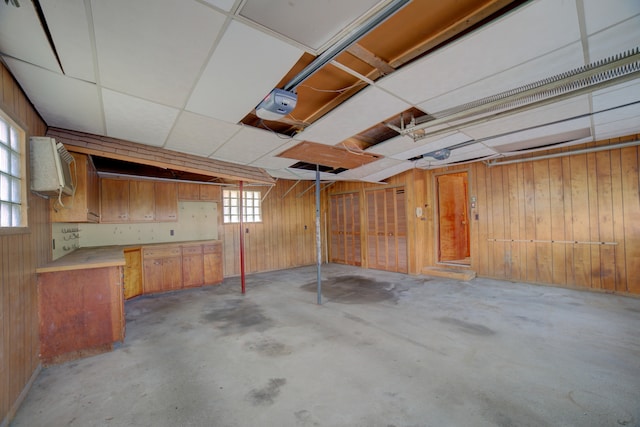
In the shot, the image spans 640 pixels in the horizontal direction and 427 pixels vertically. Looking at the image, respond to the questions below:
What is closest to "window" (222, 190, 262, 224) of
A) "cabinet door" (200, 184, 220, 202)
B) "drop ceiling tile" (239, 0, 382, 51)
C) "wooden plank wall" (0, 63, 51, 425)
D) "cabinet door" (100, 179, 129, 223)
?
"cabinet door" (200, 184, 220, 202)

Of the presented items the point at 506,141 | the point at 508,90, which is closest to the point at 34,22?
the point at 508,90

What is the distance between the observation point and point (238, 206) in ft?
21.3

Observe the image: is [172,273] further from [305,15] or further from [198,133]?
[305,15]

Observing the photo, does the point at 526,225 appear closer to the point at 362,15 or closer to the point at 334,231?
the point at 334,231

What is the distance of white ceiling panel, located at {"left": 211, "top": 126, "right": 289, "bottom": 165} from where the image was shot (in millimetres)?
3197

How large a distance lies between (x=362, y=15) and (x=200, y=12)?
2.98ft

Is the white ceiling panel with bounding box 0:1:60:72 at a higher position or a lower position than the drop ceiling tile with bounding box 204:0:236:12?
lower

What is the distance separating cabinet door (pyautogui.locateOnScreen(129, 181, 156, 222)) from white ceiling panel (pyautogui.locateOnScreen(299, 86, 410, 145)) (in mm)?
3546

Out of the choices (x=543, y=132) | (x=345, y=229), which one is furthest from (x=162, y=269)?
(x=543, y=132)

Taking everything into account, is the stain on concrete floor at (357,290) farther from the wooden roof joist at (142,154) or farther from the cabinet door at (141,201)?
the cabinet door at (141,201)

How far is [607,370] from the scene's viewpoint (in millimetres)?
2191

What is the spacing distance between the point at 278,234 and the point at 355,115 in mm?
4902

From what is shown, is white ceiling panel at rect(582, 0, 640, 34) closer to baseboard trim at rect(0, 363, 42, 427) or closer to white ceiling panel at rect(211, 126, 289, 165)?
white ceiling panel at rect(211, 126, 289, 165)

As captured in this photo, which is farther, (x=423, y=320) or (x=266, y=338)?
(x=423, y=320)
